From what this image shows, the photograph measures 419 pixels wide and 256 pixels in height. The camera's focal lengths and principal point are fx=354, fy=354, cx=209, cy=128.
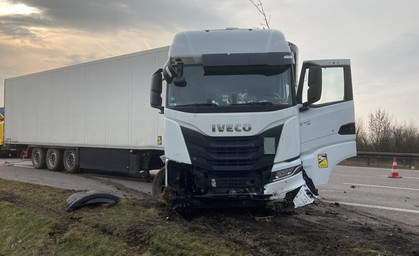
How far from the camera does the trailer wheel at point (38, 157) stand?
48.5ft

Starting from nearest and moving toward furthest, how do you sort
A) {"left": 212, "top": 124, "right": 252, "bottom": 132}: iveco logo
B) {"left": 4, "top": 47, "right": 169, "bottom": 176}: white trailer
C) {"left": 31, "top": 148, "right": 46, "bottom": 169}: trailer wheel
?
{"left": 212, "top": 124, "right": 252, "bottom": 132}: iveco logo
{"left": 4, "top": 47, "right": 169, "bottom": 176}: white trailer
{"left": 31, "top": 148, "right": 46, "bottom": 169}: trailer wheel

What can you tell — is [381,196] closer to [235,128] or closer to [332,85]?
[332,85]

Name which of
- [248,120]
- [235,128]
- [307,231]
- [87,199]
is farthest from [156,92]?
[307,231]

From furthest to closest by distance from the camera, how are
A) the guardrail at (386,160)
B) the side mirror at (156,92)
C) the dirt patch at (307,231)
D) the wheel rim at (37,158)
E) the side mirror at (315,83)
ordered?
the guardrail at (386,160) < the wheel rim at (37,158) < the side mirror at (156,92) < the side mirror at (315,83) < the dirt patch at (307,231)

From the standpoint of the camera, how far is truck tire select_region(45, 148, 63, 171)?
1380 cm

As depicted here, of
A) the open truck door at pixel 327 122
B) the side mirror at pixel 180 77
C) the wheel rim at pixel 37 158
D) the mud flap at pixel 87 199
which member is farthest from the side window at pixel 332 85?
the wheel rim at pixel 37 158

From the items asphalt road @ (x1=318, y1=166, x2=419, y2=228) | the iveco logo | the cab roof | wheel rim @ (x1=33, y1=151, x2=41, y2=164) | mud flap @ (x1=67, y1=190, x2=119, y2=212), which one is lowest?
asphalt road @ (x1=318, y1=166, x2=419, y2=228)

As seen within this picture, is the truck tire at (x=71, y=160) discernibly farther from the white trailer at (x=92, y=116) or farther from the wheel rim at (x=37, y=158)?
the wheel rim at (x=37, y=158)

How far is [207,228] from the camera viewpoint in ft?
16.7

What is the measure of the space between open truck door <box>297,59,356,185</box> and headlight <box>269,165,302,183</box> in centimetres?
34

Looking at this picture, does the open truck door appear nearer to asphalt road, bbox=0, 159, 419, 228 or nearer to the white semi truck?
the white semi truck

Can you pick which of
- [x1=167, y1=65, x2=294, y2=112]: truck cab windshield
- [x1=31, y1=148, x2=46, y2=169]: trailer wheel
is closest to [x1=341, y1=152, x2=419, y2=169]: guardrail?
[x1=31, y1=148, x2=46, y2=169]: trailer wheel

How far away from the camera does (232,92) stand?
5449 mm

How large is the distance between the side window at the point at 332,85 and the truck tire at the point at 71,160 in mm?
9772
